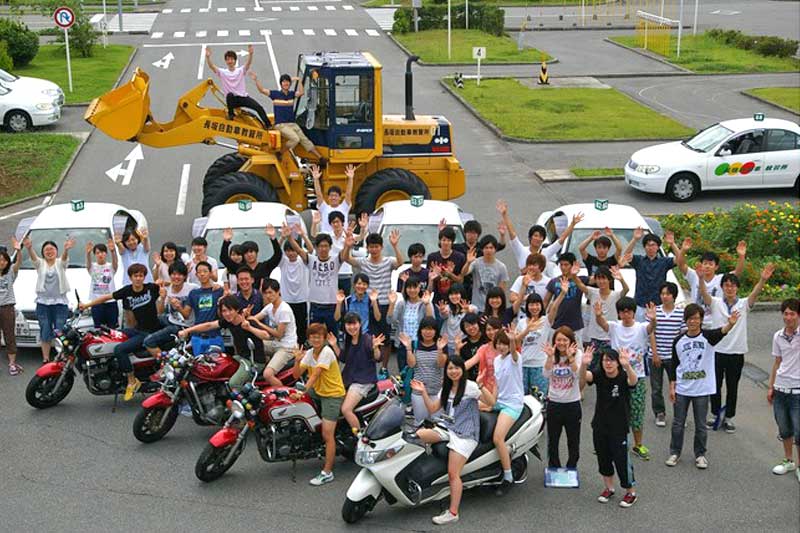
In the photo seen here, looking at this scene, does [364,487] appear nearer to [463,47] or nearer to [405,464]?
[405,464]

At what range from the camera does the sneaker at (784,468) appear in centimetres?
1192

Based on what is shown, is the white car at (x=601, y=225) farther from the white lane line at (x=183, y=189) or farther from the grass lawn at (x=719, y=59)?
the grass lawn at (x=719, y=59)

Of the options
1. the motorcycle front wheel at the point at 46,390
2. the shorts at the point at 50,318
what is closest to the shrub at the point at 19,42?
the shorts at the point at 50,318

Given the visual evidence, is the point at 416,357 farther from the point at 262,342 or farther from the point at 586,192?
the point at 586,192

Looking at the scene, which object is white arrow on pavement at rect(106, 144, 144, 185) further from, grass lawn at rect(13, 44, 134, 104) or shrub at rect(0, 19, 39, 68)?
shrub at rect(0, 19, 39, 68)

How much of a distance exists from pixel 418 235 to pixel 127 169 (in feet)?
39.2

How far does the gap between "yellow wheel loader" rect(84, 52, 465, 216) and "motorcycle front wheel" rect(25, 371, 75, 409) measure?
22.5ft

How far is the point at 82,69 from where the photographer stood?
1549 inches

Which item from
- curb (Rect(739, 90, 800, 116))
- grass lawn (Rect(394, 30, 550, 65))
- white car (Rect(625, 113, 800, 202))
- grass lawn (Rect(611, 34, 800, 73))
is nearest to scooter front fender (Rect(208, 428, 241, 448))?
white car (Rect(625, 113, 800, 202))

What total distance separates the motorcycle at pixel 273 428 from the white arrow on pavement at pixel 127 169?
14835 mm

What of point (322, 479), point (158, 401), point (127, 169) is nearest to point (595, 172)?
point (127, 169)

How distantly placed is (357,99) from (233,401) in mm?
9532

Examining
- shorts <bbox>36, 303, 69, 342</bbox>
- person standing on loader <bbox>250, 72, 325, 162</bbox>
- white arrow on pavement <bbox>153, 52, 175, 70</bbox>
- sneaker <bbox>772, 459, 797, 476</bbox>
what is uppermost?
person standing on loader <bbox>250, 72, 325, 162</bbox>

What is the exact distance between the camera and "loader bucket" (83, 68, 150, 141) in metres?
19.6
